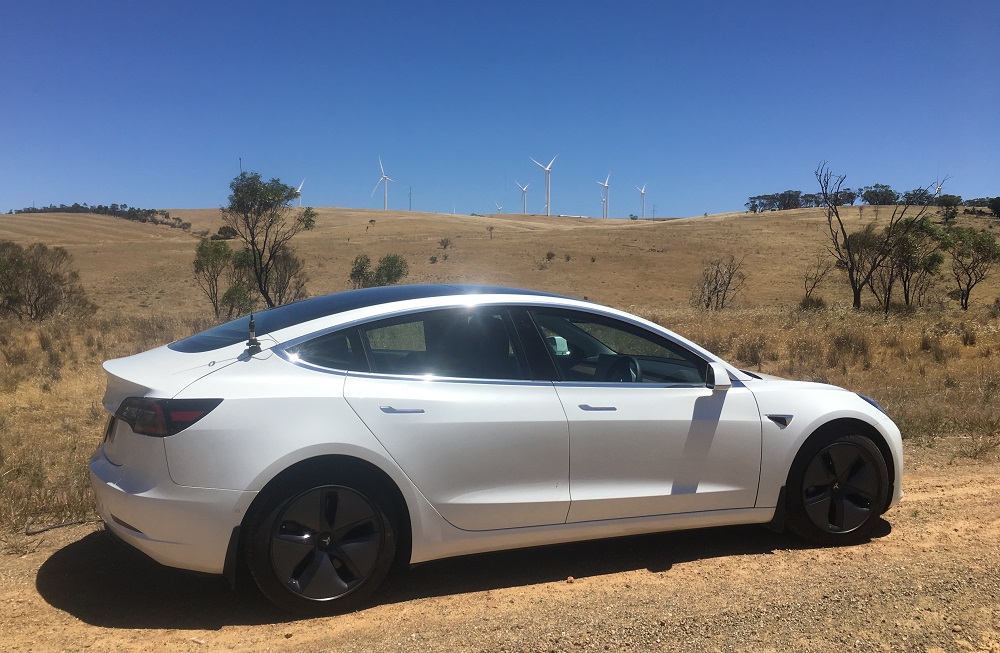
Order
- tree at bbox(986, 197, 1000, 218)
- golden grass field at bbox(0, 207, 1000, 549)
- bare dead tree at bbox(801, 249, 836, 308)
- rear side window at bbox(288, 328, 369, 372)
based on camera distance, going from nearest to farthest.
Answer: rear side window at bbox(288, 328, 369, 372) < golden grass field at bbox(0, 207, 1000, 549) < bare dead tree at bbox(801, 249, 836, 308) < tree at bbox(986, 197, 1000, 218)

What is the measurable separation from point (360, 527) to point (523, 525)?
84cm

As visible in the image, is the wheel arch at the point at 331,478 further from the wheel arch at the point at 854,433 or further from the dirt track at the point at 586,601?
the wheel arch at the point at 854,433

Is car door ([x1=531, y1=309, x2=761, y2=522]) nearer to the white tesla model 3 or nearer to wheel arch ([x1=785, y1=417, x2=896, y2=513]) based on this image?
the white tesla model 3

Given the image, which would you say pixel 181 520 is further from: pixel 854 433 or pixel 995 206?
Answer: pixel 995 206

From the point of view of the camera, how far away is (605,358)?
430 centimetres

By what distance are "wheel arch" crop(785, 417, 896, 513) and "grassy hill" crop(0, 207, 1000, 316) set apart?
30.1 m

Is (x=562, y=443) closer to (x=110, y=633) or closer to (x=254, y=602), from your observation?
(x=254, y=602)

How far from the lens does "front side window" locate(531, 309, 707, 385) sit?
4062mm

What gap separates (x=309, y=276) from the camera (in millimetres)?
47219

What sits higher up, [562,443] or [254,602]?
[562,443]

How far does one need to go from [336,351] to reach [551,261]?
160 ft

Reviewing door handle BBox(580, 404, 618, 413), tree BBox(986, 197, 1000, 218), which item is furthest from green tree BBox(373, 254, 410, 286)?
tree BBox(986, 197, 1000, 218)

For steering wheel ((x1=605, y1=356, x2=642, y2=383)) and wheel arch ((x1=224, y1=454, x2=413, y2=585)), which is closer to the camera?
wheel arch ((x1=224, y1=454, x2=413, y2=585))

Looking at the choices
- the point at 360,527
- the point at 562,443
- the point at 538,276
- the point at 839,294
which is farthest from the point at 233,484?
the point at 538,276
